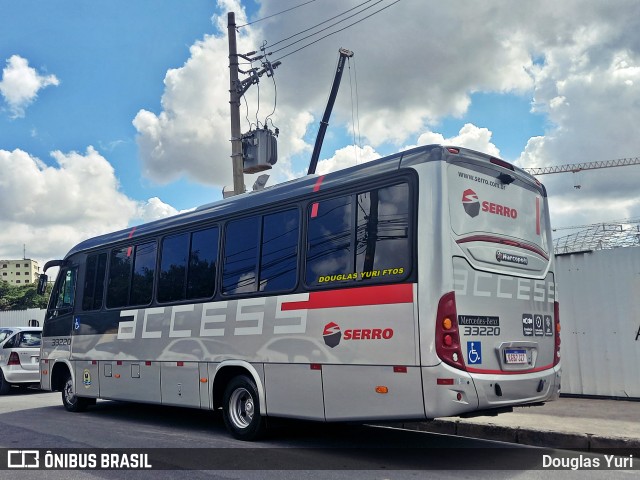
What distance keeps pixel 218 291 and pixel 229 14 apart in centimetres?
1008

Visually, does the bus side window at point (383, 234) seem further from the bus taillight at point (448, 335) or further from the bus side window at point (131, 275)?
the bus side window at point (131, 275)

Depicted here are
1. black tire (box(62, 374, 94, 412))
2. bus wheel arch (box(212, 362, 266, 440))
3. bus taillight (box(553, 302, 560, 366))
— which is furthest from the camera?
black tire (box(62, 374, 94, 412))

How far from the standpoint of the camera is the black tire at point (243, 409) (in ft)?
26.7

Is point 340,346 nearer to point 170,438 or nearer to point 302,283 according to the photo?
point 302,283

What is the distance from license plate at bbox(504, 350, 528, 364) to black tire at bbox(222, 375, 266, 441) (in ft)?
10.3

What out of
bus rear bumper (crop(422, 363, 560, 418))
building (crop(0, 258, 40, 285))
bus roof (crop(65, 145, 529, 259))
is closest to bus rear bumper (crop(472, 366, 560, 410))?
bus rear bumper (crop(422, 363, 560, 418))

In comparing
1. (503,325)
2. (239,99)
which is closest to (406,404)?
(503,325)

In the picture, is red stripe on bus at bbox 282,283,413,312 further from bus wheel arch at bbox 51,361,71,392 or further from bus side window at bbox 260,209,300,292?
bus wheel arch at bbox 51,361,71,392

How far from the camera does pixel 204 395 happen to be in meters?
8.88

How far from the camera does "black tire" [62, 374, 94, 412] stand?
11906 mm

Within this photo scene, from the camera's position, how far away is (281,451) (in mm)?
7578

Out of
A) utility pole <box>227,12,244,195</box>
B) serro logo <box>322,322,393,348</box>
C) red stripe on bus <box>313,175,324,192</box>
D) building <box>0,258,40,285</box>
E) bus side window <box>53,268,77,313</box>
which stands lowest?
serro logo <box>322,322,393,348</box>

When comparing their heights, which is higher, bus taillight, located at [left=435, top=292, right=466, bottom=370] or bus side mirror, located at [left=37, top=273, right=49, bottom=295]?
bus side mirror, located at [left=37, top=273, right=49, bottom=295]

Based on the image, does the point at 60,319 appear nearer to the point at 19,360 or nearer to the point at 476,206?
the point at 19,360
